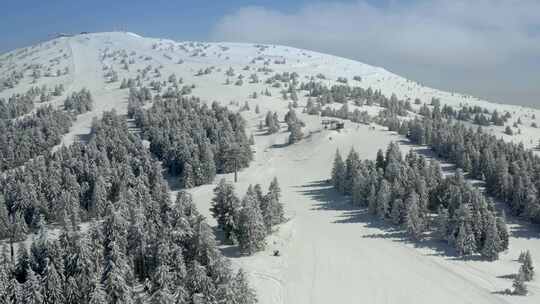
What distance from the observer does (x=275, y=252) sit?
69.9 m

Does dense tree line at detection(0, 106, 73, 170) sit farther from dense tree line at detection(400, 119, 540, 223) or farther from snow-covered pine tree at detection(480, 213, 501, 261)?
snow-covered pine tree at detection(480, 213, 501, 261)

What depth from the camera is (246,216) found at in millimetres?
69000

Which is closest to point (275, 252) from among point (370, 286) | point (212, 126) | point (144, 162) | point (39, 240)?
point (370, 286)

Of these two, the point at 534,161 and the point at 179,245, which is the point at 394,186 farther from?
the point at 179,245

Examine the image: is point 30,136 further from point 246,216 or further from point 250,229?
point 250,229

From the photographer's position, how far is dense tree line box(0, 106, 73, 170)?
123m

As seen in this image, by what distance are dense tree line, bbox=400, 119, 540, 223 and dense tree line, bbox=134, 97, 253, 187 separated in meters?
50.3

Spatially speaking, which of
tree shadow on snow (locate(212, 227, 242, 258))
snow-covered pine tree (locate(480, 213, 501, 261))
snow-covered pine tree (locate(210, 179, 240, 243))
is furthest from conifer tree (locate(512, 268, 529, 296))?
snow-covered pine tree (locate(210, 179, 240, 243))

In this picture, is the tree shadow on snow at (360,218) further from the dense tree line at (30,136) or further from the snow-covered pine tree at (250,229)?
the dense tree line at (30,136)

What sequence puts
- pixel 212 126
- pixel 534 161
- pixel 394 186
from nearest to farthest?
1. pixel 394 186
2. pixel 534 161
3. pixel 212 126

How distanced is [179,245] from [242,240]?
1597 cm

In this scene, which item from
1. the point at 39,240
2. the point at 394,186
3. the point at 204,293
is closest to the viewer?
the point at 204,293

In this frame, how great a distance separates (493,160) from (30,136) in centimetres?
11806

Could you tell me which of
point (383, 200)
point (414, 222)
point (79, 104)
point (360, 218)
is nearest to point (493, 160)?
point (383, 200)
